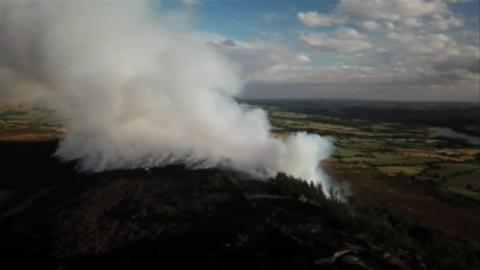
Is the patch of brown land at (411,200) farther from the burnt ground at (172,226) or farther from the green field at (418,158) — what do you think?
the burnt ground at (172,226)

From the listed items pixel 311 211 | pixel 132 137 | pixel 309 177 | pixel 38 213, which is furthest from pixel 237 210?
pixel 132 137

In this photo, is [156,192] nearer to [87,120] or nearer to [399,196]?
[87,120]

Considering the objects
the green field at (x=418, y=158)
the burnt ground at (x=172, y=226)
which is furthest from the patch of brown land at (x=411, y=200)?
the burnt ground at (x=172, y=226)

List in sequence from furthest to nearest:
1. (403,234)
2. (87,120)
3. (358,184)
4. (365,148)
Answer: (365,148), (358,184), (87,120), (403,234)

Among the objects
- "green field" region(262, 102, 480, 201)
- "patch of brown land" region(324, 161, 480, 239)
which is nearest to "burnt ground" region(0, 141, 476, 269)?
"patch of brown land" region(324, 161, 480, 239)

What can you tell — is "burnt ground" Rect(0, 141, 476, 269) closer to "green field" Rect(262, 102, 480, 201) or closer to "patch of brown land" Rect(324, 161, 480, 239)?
"patch of brown land" Rect(324, 161, 480, 239)
